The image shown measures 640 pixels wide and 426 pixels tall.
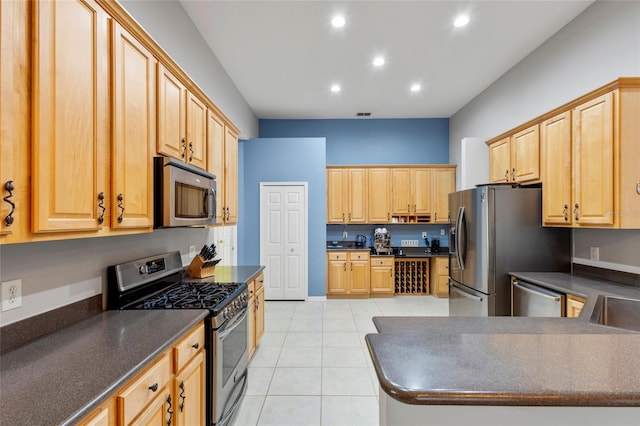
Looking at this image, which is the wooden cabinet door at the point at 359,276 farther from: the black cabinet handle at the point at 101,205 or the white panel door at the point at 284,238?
the black cabinet handle at the point at 101,205

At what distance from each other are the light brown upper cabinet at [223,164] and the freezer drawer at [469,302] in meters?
2.73

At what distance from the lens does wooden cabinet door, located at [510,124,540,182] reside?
3.09m

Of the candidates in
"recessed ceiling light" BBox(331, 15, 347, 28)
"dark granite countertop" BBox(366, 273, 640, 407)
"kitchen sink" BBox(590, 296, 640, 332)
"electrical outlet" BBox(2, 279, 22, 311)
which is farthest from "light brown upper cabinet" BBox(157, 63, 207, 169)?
"kitchen sink" BBox(590, 296, 640, 332)

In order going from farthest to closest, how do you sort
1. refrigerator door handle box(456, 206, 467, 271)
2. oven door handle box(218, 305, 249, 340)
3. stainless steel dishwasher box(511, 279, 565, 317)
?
refrigerator door handle box(456, 206, 467, 271) → stainless steel dishwasher box(511, 279, 565, 317) → oven door handle box(218, 305, 249, 340)

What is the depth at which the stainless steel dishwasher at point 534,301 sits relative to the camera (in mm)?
2430

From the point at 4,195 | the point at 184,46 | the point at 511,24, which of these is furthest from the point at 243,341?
the point at 511,24

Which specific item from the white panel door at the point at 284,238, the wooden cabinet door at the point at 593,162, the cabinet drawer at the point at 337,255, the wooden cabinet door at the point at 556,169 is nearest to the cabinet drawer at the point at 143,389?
the wooden cabinet door at the point at 593,162

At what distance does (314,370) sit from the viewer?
9.70 feet

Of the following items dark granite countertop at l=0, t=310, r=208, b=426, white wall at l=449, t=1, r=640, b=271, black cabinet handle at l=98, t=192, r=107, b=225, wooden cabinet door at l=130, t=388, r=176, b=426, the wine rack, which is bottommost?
the wine rack

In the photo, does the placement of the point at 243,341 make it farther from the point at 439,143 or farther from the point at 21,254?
the point at 439,143

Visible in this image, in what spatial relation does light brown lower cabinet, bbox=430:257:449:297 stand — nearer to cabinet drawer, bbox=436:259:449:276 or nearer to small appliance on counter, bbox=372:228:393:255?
cabinet drawer, bbox=436:259:449:276

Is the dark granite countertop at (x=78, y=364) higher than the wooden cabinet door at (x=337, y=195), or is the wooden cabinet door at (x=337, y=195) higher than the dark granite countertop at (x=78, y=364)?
the wooden cabinet door at (x=337, y=195)

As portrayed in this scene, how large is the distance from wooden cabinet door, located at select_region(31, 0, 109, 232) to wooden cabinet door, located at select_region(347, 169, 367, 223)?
185 inches

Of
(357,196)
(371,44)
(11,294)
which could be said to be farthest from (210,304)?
(357,196)
